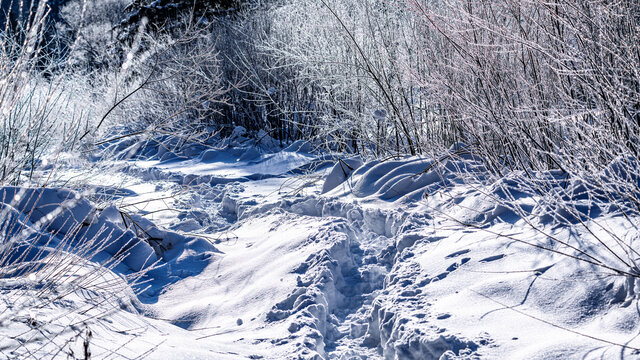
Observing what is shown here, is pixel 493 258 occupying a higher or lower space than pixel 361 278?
higher

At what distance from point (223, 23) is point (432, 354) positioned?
900cm

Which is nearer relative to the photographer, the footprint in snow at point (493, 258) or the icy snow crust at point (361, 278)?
the icy snow crust at point (361, 278)

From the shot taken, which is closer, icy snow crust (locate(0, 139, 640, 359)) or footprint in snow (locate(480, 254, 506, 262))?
icy snow crust (locate(0, 139, 640, 359))

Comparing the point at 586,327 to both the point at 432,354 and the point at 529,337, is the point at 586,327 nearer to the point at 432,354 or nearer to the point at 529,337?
the point at 529,337

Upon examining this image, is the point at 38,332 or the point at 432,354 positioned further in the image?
the point at 432,354

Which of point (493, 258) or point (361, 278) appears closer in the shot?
point (493, 258)

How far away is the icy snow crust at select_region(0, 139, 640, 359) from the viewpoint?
1.99 m

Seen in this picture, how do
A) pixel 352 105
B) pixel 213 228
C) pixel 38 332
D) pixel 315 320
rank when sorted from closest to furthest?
1. pixel 38 332
2. pixel 315 320
3. pixel 213 228
4. pixel 352 105

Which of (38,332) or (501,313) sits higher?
(38,332)

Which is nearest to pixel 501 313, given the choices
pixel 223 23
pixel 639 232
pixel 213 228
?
pixel 639 232

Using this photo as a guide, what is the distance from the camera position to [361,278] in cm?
313

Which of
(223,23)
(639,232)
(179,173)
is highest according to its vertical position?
(223,23)

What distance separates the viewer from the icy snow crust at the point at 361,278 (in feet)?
6.53

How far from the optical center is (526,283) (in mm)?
2289
